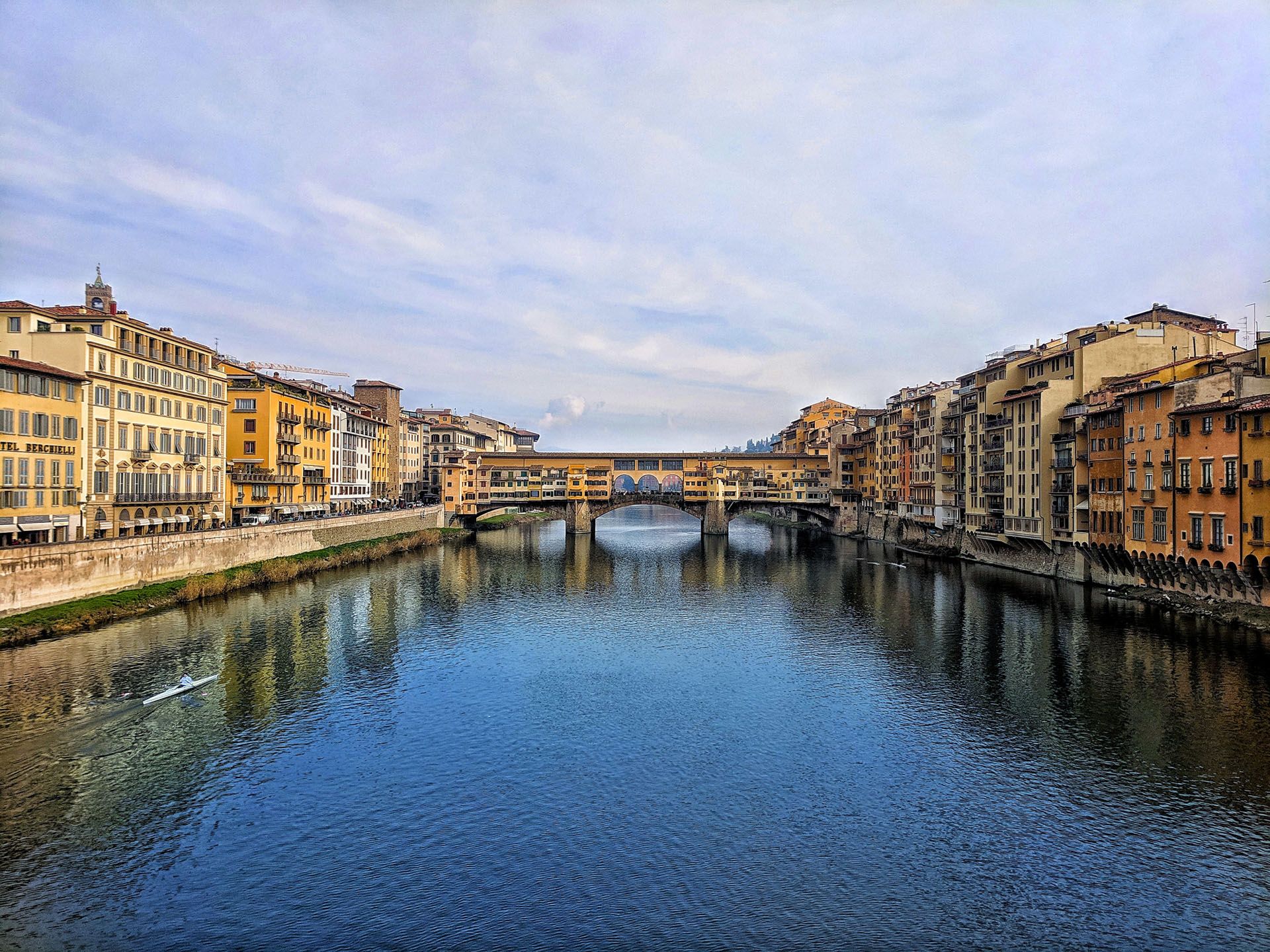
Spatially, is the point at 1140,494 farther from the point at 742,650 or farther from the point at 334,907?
the point at 334,907

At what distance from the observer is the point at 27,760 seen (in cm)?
2523

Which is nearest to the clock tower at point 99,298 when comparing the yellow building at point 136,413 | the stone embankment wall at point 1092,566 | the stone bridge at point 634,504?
the yellow building at point 136,413

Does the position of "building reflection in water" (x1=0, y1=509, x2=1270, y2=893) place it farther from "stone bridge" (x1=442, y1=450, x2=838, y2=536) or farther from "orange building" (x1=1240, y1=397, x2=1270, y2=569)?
"stone bridge" (x1=442, y1=450, x2=838, y2=536)

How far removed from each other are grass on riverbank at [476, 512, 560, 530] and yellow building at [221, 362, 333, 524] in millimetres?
43867

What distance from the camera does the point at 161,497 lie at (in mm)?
57438

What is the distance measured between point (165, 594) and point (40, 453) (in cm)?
1068

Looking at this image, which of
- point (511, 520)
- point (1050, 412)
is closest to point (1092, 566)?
point (1050, 412)

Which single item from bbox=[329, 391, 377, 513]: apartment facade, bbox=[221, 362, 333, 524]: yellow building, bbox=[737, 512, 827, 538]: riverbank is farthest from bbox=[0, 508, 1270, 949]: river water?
bbox=[737, 512, 827, 538]: riverbank

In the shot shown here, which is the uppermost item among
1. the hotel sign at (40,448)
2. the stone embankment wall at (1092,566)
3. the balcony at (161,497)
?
the hotel sign at (40,448)

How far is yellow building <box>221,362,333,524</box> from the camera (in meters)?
74.5

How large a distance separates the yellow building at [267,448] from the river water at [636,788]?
32.7m

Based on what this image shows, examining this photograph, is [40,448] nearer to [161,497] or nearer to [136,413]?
[136,413]

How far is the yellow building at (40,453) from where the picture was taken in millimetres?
42844

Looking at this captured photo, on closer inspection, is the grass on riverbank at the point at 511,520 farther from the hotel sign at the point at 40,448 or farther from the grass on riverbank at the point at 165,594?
the hotel sign at the point at 40,448
